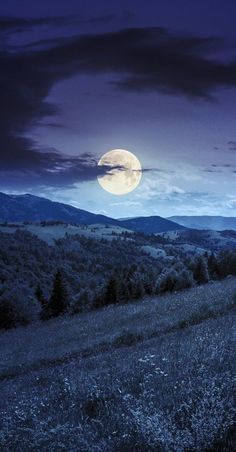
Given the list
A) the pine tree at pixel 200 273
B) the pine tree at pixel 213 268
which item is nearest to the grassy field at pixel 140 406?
the pine tree at pixel 200 273

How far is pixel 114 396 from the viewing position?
790 cm

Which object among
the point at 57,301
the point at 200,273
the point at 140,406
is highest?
the point at 140,406

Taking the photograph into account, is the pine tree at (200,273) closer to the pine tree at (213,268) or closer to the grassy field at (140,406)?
the pine tree at (213,268)

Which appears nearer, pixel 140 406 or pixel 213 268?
pixel 140 406

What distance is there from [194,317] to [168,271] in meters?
26.1

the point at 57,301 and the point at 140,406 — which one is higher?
the point at 140,406

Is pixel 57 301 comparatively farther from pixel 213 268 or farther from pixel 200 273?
pixel 213 268

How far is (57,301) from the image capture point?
58688 mm

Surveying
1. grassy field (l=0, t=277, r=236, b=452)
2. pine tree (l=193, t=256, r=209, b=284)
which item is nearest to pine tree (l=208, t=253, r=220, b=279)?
pine tree (l=193, t=256, r=209, b=284)

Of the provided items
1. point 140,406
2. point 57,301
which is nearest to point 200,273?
point 57,301

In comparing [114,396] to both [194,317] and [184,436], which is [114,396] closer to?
[184,436]

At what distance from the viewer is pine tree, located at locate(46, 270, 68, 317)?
58.4 m

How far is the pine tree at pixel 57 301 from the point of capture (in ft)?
192

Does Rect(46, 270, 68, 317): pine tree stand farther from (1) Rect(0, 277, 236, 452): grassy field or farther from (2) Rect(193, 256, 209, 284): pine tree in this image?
(1) Rect(0, 277, 236, 452): grassy field
